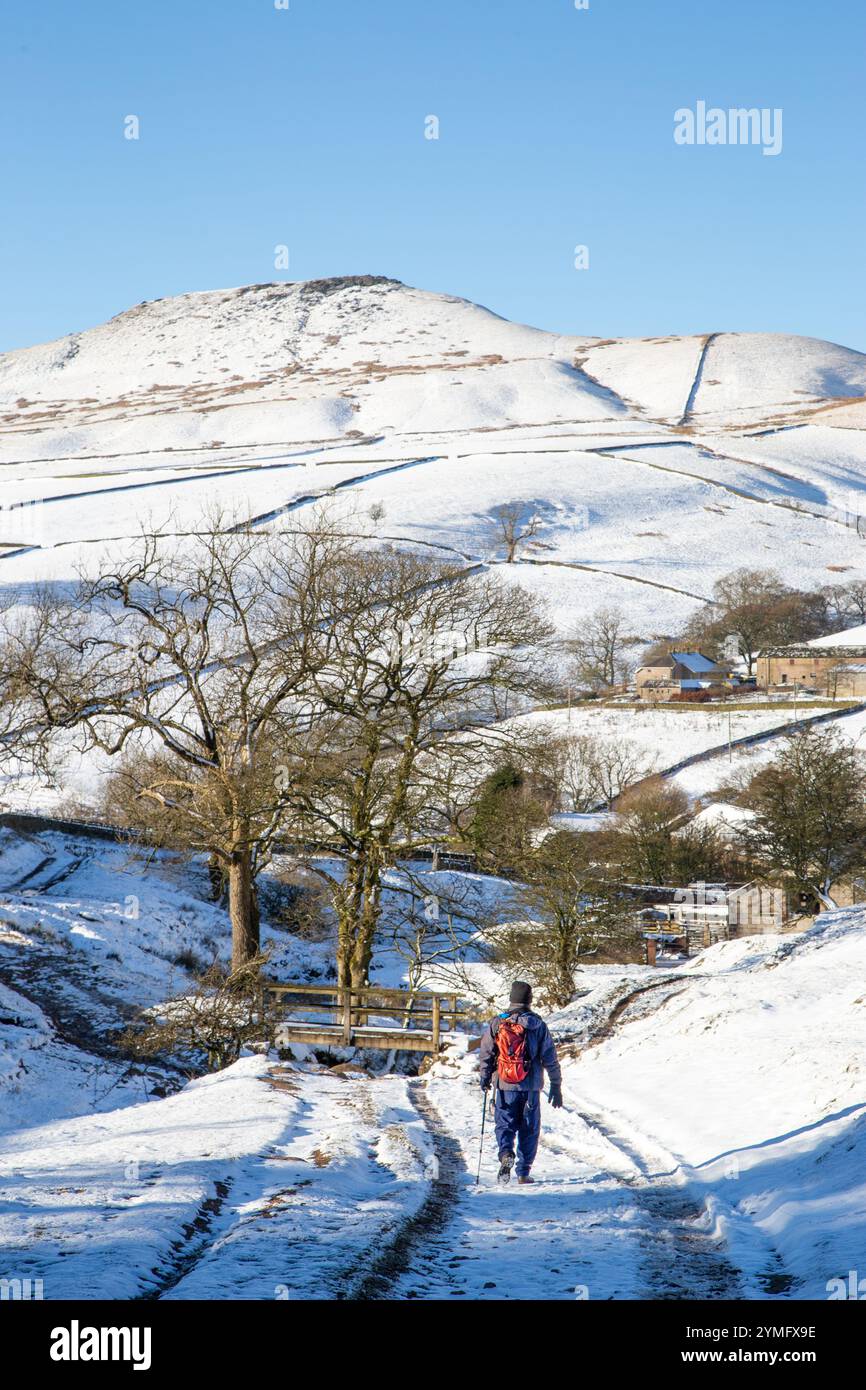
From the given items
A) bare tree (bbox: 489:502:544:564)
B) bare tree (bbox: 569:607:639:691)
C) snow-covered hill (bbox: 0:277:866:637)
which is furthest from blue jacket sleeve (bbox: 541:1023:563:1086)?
bare tree (bbox: 489:502:544:564)

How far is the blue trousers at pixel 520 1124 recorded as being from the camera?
1086 cm

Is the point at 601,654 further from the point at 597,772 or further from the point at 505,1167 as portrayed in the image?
the point at 505,1167

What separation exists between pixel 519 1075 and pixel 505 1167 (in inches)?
31.5

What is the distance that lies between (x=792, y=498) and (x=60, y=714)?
116 metres

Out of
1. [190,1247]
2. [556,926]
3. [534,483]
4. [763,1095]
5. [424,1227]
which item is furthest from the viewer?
[534,483]

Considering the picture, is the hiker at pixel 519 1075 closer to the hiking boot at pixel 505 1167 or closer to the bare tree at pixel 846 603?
the hiking boot at pixel 505 1167

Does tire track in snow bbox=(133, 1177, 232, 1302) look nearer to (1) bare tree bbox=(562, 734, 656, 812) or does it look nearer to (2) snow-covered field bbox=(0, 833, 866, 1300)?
(2) snow-covered field bbox=(0, 833, 866, 1300)

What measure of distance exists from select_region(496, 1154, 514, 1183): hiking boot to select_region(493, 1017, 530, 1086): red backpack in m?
0.63

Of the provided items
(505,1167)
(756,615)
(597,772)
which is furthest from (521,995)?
(756,615)

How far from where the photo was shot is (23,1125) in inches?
699

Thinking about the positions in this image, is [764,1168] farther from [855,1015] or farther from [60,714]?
[60,714]

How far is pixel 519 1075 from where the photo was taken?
10984mm
